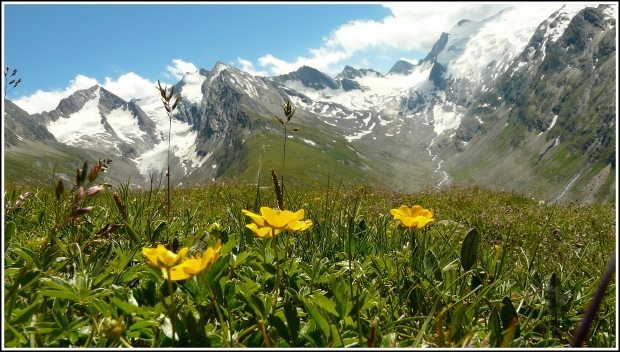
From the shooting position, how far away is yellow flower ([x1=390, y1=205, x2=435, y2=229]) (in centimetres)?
326

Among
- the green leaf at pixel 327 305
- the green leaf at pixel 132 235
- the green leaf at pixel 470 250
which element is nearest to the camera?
the green leaf at pixel 327 305

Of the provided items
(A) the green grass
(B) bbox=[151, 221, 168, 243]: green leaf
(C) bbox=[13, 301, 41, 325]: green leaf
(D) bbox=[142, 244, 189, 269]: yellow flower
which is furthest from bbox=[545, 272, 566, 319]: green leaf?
(B) bbox=[151, 221, 168, 243]: green leaf

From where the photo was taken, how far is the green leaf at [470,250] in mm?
3496

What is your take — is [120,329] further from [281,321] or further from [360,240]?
[360,240]

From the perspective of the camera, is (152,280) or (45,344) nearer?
(45,344)

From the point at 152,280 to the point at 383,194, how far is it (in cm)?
1272

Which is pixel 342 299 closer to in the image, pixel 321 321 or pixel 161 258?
pixel 321 321

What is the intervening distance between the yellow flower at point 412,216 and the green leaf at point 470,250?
1.18 ft

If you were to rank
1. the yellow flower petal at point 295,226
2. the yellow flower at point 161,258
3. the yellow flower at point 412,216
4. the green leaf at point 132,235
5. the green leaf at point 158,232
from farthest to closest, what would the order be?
the green leaf at point 158,232, the green leaf at point 132,235, the yellow flower at point 412,216, the yellow flower petal at point 295,226, the yellow flower at point 161,258

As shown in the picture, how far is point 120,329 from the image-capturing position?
1.86 meters

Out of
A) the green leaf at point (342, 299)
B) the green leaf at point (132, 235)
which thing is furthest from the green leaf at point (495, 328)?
the green leaf at point (132, 235)

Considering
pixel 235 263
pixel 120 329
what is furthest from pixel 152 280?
pixel 120 329

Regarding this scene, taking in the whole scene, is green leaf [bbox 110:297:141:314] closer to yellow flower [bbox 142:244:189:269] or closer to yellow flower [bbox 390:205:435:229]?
yellow flower [bbox 142:244:189:269]

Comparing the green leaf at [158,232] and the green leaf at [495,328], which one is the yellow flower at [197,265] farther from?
the green leaf at [158,232]
